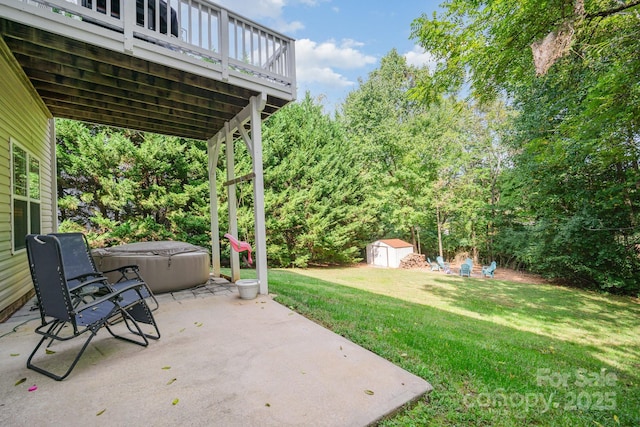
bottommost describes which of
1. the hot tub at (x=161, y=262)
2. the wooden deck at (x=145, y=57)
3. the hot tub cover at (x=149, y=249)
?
the hot tub at (x=161, y=262)

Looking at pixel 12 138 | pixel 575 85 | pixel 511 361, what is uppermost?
pixel 575 85

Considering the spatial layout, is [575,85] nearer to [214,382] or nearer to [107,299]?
[214,382]

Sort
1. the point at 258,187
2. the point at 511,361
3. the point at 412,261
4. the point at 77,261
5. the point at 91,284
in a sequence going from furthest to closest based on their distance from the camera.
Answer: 1. the point at 412,261
2. the point at 258,187
3. the point at 77,261
4. the point at 91,284
5. the point at 511,361

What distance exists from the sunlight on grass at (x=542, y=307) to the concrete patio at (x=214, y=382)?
3.85 meters

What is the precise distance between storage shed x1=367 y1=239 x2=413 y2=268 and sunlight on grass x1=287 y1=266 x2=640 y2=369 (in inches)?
146

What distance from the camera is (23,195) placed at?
404 cm

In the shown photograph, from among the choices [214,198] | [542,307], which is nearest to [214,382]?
[214,198]

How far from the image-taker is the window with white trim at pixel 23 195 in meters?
3.70

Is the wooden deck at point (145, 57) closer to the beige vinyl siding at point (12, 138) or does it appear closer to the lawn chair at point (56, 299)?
the beige vinyl siding at point (12, 138)

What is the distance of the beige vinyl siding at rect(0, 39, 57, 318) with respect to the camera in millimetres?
3320

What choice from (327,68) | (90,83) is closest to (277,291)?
(90,83)

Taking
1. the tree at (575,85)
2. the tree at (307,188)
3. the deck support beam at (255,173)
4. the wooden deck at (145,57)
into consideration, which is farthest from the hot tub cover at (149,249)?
the tree at (307,188)

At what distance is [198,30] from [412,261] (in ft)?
46.1

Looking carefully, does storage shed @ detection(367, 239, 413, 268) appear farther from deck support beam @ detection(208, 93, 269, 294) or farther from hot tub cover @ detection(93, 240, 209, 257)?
hot tub cover @ detection(93, 240, 209, 257)
